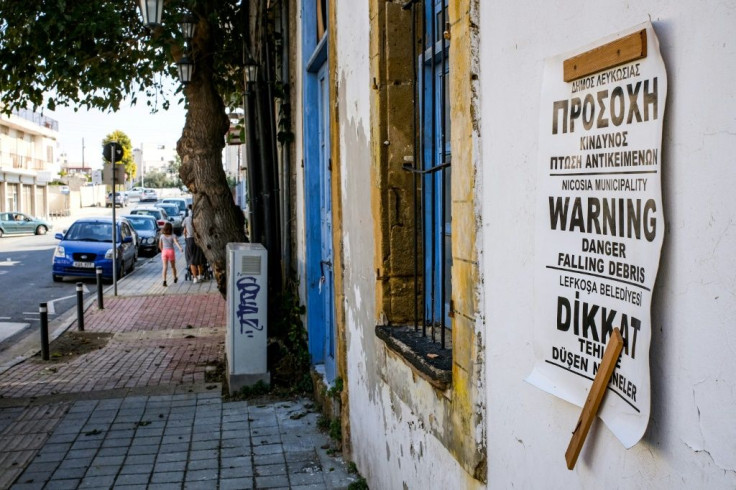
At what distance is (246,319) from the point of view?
7.82m

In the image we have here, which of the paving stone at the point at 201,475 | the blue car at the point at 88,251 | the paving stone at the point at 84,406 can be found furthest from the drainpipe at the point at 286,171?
the blue car at the point at 88,251

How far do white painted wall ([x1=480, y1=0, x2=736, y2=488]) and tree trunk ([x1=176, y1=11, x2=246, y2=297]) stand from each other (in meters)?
7.42

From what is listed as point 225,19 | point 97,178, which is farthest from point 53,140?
point 225,19

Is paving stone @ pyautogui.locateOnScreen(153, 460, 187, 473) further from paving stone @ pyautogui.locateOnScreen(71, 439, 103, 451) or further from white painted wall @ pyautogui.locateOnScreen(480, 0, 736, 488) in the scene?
white painted wall @ pyautogui.locateOnScreen(480, 0, 736, 488)

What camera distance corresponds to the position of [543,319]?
2.35m

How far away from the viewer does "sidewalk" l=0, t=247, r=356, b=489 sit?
554cm

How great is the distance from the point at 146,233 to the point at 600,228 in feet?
90.0

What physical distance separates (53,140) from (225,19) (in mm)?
64079

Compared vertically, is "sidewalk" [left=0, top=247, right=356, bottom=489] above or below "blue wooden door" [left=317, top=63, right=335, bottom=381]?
below

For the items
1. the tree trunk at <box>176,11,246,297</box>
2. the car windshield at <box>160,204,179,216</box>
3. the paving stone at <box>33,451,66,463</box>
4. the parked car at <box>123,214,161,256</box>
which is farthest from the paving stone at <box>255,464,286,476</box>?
the car windshield at <box>160,204,179,216</box>

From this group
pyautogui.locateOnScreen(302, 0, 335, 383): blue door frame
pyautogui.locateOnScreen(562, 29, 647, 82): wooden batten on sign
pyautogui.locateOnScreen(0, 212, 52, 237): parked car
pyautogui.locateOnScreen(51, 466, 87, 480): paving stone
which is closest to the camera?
pyautogui.locateOnScreen(562, 29, 647, 82): wooden batten on sign

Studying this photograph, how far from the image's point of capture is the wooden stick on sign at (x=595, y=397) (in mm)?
1941

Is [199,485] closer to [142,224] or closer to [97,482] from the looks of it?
[97,482]

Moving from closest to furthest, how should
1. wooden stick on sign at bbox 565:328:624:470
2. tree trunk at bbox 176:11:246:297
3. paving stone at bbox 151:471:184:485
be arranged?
1. wooden stick on sign at bbox 565:328:624:470
2. paving stone at bbox 151:471:184:485
3. tree trunk at bbox 176:11:246:297
